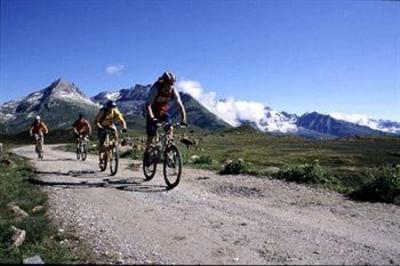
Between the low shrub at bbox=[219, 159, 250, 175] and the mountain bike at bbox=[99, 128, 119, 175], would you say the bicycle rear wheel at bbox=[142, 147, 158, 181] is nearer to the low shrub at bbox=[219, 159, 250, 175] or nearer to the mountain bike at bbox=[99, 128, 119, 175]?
the mountain bike at bbox=[99, 128, 119, 175]

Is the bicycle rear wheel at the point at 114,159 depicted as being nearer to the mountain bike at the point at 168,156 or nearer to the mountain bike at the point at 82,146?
the mountain bike at the point at 168,156

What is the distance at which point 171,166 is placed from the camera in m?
17.8

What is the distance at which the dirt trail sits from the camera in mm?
10398

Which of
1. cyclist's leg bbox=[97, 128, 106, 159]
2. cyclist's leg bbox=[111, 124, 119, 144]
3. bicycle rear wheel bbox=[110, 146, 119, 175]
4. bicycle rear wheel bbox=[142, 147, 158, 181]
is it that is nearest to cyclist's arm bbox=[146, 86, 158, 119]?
bicycle rear wheel bbox=[142, 147, 158, 181]

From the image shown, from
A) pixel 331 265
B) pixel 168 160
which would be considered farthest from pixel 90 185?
pixel 331 265

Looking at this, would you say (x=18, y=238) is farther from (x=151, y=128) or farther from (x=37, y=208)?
(x=151, y=128)

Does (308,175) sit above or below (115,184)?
above

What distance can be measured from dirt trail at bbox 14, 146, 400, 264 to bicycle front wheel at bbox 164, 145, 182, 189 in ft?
1.16

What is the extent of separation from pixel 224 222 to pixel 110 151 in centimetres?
1182

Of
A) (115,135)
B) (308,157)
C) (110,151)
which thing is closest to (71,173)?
(110,151)

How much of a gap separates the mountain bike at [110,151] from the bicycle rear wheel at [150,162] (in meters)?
3.36

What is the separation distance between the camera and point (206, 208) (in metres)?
14.5

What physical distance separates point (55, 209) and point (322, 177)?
10.9 m

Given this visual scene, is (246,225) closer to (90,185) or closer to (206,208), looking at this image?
(206,208)
